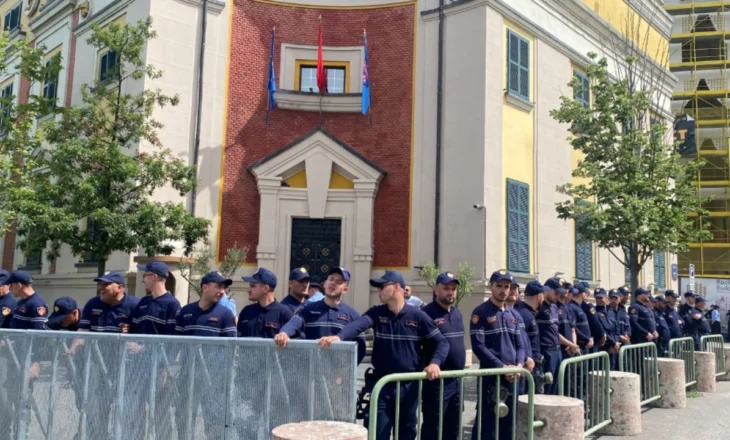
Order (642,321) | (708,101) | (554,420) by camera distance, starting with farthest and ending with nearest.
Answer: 1. (708,101)
2. (642,321)
3. (554,420)

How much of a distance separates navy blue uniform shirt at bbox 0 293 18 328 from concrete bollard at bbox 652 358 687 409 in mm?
9345

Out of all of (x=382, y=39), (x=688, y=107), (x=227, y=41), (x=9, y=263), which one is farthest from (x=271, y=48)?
(x=688, y=107)

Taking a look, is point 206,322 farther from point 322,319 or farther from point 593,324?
point 593,324

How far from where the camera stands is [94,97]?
1387cm

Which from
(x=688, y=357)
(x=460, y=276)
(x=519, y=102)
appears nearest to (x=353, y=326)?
(x=688, y=357)

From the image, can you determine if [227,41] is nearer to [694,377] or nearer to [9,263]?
[9,263]

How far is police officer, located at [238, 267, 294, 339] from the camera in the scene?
6879 mm

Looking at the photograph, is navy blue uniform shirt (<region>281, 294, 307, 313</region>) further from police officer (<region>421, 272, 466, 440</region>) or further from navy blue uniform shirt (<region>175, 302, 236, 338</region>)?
police officer (<region>421, 272, 466, 440</region>)

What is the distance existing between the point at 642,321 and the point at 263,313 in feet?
28.2

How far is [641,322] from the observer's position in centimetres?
1271

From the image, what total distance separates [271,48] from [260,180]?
370 centimetres

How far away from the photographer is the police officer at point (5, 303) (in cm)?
838

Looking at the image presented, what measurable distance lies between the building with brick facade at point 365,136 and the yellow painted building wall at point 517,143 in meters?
0.05

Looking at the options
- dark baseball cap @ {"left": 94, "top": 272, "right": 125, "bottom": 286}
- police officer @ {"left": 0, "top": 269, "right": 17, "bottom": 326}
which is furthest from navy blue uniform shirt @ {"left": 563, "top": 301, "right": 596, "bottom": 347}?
police officer @ {"left": 0, "top": 269, "right": 17, "bottom": 326}
